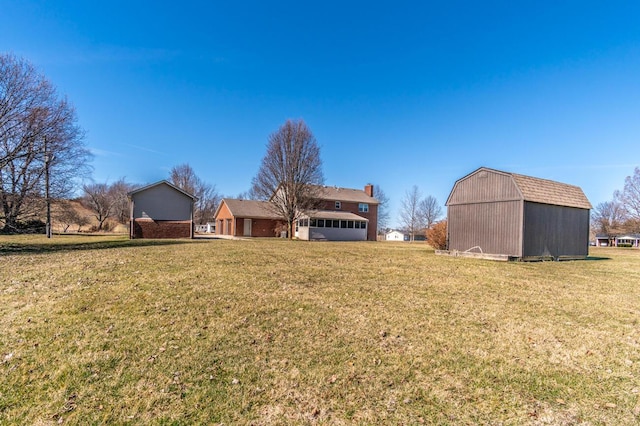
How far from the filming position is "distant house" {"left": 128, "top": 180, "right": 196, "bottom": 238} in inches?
1117

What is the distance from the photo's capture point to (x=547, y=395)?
3967 millimetres

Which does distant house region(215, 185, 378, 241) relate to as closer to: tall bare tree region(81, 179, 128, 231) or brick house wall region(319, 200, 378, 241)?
brick house wall region(319, 200, 378, 241)

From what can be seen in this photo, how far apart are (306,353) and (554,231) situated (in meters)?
20.4

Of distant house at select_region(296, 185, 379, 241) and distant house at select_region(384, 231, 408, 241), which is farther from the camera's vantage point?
distant house at select_region(384, 231, 408, 241)

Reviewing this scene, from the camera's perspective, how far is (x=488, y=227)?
19.5 metres

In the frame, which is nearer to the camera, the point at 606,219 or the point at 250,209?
the point at 250,209

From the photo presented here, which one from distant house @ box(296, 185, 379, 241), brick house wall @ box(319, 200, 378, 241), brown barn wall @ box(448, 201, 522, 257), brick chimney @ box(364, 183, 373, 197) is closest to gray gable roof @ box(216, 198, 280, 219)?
distant house @ box(296, 185, 379, 241)

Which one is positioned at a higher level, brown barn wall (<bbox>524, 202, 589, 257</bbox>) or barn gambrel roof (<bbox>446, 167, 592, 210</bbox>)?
barn gambrel roof (<bbox>446, 167, 592, 210</bbox>)

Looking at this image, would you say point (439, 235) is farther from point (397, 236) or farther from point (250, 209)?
point (397, 236)

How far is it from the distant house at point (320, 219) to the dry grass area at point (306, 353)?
2789 cm

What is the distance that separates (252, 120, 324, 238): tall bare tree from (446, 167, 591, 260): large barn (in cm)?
1676

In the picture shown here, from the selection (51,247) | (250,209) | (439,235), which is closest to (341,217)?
(250,209)

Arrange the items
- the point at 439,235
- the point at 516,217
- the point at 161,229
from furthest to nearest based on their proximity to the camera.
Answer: the point at 161,229, the point at 439,235, the point at 516,217

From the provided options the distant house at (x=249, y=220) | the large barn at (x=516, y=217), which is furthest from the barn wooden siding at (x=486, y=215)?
the distant house at (x=249, y=220)
